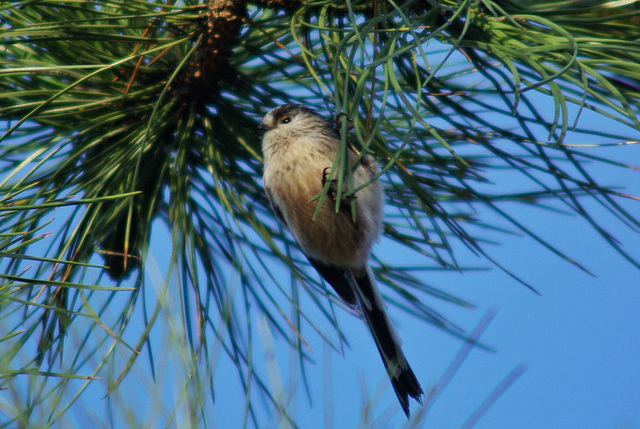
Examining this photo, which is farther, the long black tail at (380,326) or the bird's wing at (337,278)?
the bird's wing at (337,278)

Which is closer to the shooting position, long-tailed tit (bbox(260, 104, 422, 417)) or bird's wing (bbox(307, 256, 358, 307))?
long-tailed tit (bbox(260, 104, 422, 417))

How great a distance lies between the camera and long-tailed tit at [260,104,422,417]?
171cm

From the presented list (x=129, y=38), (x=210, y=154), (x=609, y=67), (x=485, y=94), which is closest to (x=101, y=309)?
(x=210, y=154)

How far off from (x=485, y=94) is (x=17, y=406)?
3.35 feet

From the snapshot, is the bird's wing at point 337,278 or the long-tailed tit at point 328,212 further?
the bird's wing at point 337,278

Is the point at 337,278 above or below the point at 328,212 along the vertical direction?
below

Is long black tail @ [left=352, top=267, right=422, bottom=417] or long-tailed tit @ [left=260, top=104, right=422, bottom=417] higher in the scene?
long-tailed tit @ [left=260, top=104, right=422, bottom=417]

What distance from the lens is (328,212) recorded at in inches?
70.8

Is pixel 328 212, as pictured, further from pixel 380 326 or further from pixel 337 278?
pixel 380 326

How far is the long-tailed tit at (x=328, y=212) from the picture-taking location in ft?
5.60

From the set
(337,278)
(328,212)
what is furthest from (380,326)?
(328,212)

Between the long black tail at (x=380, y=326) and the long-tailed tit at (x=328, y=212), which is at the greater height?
the long-tailed tit at (x=328, y=212)

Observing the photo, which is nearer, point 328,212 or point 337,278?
point 328,212

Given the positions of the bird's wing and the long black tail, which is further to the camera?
the bird's wing
